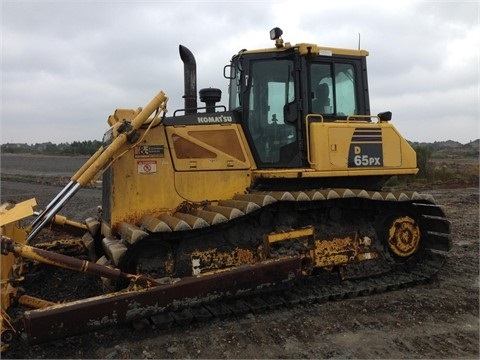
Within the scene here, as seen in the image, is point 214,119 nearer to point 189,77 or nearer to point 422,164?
point 189,77

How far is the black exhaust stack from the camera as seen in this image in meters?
6.68

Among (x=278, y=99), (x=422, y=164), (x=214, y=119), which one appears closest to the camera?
(x=214, y=119)

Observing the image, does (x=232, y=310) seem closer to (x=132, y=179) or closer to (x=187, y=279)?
(x=187, y=279)

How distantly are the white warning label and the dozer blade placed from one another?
5.05 ft

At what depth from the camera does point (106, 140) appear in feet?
20.9

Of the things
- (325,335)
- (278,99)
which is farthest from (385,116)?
(325,335)

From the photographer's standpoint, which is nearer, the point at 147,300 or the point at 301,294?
the point at 147,300

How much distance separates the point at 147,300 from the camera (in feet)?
15.4

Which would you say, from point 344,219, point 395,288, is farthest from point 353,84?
point 395,288

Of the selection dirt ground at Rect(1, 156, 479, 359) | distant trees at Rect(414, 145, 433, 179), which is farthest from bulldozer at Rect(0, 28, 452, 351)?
distant trees at Rect(414, 145, 433, 179)

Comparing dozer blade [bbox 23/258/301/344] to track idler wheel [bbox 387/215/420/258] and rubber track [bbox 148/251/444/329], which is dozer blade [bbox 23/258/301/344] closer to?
rubber track [bbox 148/251/444/329]

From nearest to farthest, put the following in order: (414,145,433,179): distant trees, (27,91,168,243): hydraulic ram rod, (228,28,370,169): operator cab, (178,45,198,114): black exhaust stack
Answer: (27,91,168,243): hydraulic ram rod → (228,28,370,169): operator cab → (178,45,198,114): black exhaust stack → (414,145,433,179): distant trees

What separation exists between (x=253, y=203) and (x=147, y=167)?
1.47 meters

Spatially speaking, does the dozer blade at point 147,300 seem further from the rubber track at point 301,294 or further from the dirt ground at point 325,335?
the dirt ground at point 325,335
